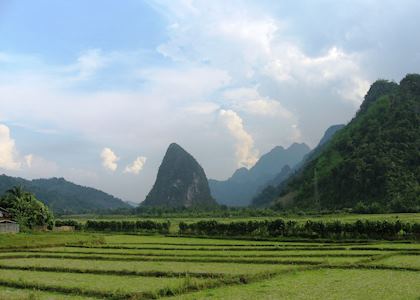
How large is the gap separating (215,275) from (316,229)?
2908 cm

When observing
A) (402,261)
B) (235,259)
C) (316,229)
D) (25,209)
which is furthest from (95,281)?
(25,209)

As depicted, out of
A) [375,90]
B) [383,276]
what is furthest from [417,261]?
[375,90]

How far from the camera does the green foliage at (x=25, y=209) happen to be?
63.6m

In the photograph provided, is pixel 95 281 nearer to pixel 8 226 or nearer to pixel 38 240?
pixel 38 240

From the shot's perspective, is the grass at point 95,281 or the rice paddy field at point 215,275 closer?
the rice paddy field at point 215,275

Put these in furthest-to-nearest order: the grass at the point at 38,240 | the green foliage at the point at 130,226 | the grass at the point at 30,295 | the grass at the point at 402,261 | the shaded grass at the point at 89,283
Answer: the green foliage at the point at 130,226
the grass at the point at 38,240
the grass at the point at 402,261
the shaded grass at the point at 89,283
the grass at the point at 30,295

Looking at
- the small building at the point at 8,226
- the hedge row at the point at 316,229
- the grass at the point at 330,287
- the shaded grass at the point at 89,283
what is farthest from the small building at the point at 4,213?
the grass at the point at 330,287

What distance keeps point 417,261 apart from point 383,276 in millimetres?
6131

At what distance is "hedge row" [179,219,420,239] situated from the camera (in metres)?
45.0

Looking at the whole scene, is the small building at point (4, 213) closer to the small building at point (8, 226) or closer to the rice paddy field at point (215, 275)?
the small building at point (8, 226)

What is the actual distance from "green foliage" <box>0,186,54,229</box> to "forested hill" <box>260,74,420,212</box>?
51.3m

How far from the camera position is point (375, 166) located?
96.2m

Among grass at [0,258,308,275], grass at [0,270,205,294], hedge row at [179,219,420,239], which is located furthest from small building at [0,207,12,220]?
grass at [0,270,205,294]

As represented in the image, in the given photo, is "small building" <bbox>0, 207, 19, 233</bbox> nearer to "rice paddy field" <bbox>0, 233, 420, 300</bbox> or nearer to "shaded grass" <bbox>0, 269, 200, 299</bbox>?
"rice paddy field" <bbox>0, 233, 420, 300</bbox>
